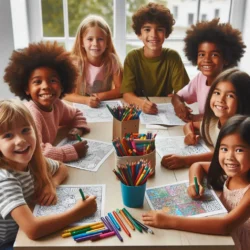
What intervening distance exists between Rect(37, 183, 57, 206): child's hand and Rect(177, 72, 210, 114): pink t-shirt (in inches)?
41.4

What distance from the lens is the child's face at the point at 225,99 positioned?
144cm

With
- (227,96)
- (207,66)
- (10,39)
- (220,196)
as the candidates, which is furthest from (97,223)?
(10,39)

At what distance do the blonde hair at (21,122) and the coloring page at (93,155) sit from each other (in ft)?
0.56

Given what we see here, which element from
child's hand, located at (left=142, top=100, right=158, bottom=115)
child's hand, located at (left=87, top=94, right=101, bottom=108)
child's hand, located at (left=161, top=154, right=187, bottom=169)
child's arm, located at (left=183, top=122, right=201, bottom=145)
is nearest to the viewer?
child's hand, located at (left=161, top=154, right=187, bottom=169)

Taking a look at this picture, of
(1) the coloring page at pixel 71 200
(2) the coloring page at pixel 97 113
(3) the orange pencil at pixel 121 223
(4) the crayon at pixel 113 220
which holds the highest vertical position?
(4) the crayon at pixel 113 220

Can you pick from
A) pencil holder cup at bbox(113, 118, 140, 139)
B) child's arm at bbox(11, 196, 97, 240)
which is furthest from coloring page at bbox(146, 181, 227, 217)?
pencil holder cup at bbox(113, 118, 140, 139)

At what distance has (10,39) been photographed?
96.4 inches

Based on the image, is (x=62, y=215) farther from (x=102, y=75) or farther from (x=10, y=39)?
(x=10, y=39)

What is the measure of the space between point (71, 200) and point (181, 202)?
0.35m

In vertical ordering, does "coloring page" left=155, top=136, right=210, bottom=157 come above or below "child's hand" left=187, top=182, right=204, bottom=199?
below

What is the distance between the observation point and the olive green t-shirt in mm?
2229

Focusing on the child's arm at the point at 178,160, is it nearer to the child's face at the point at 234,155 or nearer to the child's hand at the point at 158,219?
the child's face at the point at 234,155

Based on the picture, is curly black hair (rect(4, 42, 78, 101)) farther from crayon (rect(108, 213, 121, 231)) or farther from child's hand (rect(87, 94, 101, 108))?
crayon (rect(108, 213, 121, 231))

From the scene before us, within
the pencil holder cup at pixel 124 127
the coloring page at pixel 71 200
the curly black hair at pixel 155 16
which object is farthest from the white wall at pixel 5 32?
the coloring page at pixel 71 200
